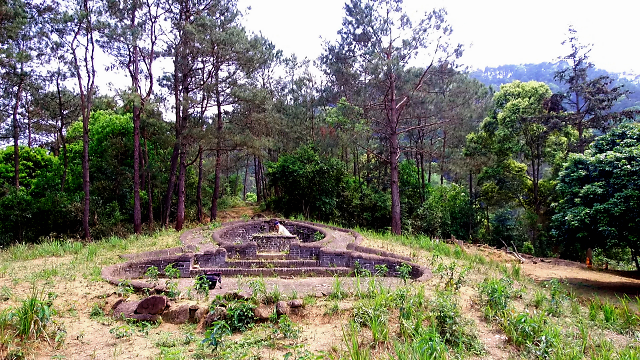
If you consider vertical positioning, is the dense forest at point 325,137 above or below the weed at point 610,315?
above

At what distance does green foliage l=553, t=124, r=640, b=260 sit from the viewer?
8531mm

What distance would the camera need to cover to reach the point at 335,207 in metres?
18.8

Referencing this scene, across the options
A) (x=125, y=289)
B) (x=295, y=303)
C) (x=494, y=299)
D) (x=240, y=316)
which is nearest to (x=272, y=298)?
(x=295, y=303)

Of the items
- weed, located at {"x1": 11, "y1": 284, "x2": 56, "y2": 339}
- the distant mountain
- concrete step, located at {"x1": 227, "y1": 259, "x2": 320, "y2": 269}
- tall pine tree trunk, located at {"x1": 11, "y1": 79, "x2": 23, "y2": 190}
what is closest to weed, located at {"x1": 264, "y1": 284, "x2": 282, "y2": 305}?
weed, located at {"x1": 11, "y1": 284, "x2": 56, "y2": 339}

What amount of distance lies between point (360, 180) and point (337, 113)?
634 cm

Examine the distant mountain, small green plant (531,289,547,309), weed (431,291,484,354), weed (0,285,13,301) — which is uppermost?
the distant mountain

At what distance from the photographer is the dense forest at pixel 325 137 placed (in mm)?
12195

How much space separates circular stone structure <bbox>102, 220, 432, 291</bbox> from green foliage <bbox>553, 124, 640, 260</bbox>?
460 centimetres

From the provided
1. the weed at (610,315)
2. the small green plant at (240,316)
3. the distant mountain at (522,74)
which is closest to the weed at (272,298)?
the small green plant at (240,316)

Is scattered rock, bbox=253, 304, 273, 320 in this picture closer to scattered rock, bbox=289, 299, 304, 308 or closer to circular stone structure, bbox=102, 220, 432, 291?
scattered rock, bbox=289, 299, 304, 308

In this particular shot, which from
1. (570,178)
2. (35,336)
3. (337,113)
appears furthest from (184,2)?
(570,178)

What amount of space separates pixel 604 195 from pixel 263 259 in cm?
895

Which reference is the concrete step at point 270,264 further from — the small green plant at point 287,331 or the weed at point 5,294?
the small green plant at point 287,331

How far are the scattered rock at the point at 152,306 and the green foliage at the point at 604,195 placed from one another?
370 inches
